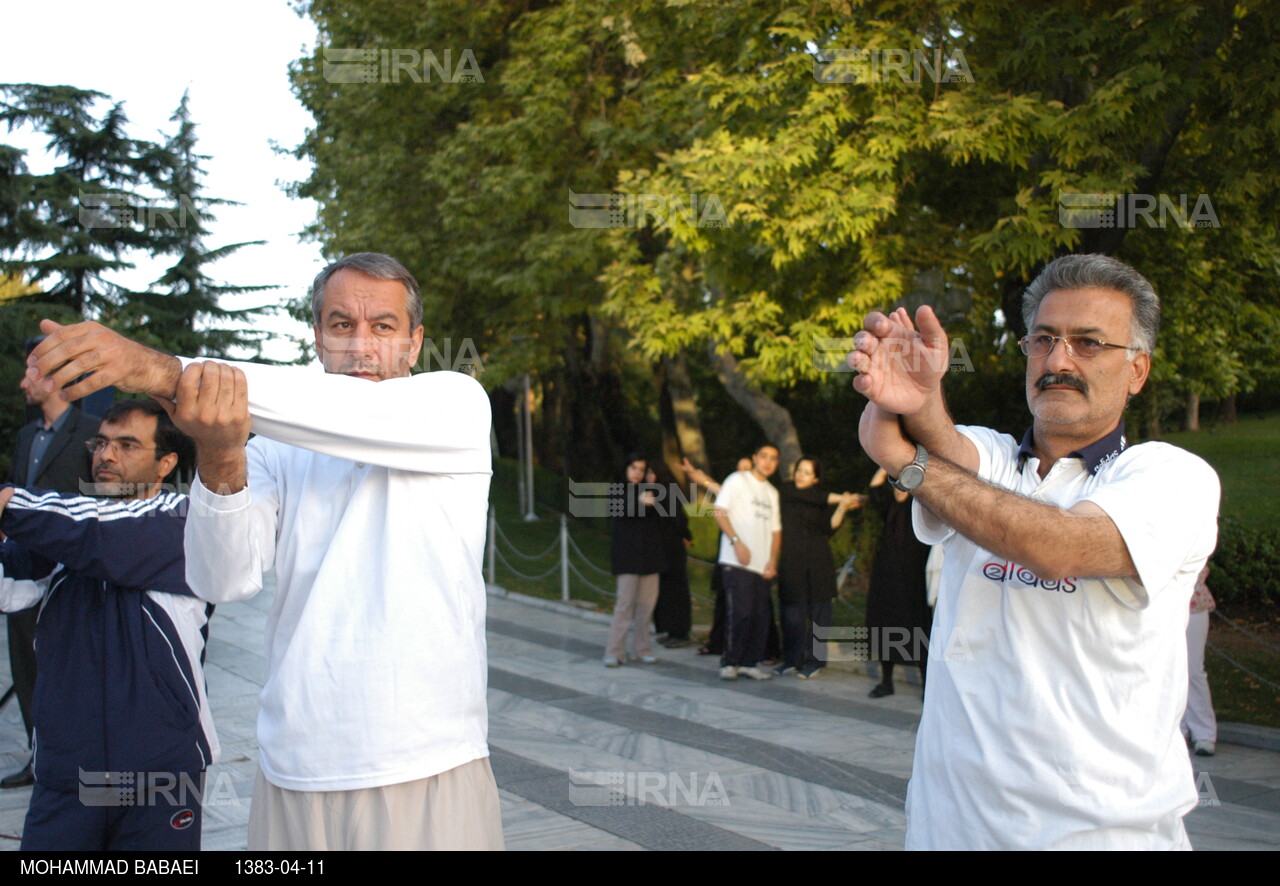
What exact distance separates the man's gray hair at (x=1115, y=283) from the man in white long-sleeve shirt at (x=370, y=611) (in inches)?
49.5

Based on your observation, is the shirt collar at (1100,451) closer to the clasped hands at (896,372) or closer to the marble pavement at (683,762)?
the clasped hands at (896,372)

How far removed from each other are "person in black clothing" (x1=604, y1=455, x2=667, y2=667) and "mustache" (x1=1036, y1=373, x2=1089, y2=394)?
26.7ft

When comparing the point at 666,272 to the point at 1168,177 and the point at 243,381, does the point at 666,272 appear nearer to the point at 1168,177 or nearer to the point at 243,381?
the point at 1168,177

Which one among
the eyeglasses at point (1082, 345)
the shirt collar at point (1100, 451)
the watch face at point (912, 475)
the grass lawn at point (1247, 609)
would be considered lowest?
the grass lawn at point (1247, 609)

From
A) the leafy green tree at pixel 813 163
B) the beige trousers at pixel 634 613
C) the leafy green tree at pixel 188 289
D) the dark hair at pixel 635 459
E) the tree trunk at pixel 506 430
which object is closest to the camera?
the leafy green tree at pixel 813 163

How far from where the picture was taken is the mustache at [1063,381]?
240 cm

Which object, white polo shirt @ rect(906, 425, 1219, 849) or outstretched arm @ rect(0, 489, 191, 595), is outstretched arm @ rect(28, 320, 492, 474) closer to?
white polo shirt @ rect(906, 425, 1219, 849)

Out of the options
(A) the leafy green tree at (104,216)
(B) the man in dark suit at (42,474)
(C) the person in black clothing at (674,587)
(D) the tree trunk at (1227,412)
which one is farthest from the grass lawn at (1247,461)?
(A) the leafy green tree at (104,216)

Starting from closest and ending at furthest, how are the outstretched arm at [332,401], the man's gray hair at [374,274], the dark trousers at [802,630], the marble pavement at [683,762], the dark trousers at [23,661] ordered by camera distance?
the outstretched arm at [332,401] → the man's gray hair at [374,274] → the marble pavement at [683,762] → the dark trousers at [23,661] → the dark trousers at [802,630]

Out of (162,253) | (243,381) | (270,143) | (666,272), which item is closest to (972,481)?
(243,381)

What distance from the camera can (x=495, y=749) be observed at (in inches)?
284

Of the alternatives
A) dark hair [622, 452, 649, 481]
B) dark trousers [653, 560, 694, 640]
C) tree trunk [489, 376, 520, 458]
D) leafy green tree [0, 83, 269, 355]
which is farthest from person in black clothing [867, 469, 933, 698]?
tree trunk [489, 376, 520, 458]

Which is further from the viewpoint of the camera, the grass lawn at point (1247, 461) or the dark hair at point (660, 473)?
the grass lawn at point (1247, 461)
